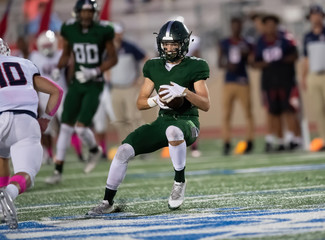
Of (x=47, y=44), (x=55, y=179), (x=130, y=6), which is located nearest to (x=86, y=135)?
(x=55, y=179)

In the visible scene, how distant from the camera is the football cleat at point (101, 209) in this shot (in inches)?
205

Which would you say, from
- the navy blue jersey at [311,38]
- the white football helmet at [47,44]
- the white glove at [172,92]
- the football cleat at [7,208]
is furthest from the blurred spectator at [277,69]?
the football cleat at [7,208]

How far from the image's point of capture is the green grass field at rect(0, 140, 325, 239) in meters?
4.31

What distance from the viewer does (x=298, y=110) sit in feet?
39.7

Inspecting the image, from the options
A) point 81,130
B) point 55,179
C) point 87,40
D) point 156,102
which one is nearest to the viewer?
point 156,102

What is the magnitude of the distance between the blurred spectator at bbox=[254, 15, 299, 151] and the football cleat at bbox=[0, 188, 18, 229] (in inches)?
288

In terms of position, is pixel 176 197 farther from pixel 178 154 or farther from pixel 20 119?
pixel 20 119

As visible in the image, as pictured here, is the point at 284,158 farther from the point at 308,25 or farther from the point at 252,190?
the point at 308,25

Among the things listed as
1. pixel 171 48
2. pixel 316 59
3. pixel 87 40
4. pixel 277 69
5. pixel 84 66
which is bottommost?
pixel 277 69

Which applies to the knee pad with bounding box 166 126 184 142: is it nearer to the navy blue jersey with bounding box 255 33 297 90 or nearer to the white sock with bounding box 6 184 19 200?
the white sock with bounding box 6 184 19 200

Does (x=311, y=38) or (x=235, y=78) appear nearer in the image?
(x=311, y=38)

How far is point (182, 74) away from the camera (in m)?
5.47

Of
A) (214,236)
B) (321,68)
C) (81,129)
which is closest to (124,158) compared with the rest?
(214,236)

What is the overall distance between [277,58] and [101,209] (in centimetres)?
674
